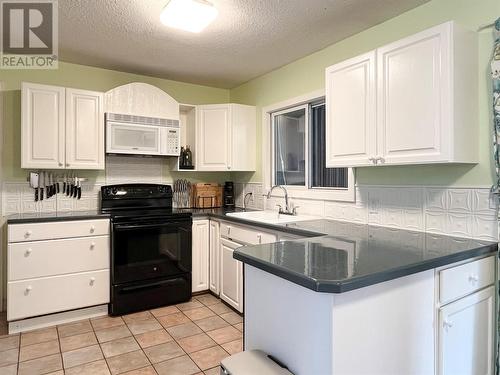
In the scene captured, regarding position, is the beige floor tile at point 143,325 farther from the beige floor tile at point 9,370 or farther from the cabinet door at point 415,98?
the cabinet door at point 415,98

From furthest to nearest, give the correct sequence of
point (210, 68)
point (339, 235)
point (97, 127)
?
point (210, 68)
point (97, 127)
point (339, 235)

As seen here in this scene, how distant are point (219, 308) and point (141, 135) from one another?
1.86m

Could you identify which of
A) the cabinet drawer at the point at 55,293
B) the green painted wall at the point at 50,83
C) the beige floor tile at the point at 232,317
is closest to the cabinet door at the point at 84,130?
the green painted wall at the point at 50,83

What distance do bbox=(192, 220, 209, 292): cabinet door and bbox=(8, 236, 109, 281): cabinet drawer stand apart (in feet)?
Result: 2.70

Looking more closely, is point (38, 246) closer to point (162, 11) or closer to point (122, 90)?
point (122, 90)

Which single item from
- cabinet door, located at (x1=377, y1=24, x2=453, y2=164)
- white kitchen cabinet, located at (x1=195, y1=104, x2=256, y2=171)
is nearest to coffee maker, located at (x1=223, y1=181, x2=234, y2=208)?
white kitchen cabinet, located at (x1=195, y1=104, x2=256, y2=171)

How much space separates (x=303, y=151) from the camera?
128 inches

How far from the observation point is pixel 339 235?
79.0 inches

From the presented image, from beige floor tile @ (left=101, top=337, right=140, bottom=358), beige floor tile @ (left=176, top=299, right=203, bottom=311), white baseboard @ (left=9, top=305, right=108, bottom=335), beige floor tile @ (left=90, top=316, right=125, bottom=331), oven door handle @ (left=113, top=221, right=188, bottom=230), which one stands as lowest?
beige floor tile @ (left=101, top=337, right=140, bottom=358)

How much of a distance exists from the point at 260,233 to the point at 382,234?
0.94 m

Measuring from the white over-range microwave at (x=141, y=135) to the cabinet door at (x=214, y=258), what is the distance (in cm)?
90

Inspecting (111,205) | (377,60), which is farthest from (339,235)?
(111,205)

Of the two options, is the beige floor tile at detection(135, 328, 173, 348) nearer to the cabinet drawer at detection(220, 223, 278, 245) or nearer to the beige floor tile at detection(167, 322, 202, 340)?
the beige floor tile at detection(167, 322, 202, 340)

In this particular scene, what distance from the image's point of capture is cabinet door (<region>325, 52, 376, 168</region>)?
83.0 inches
